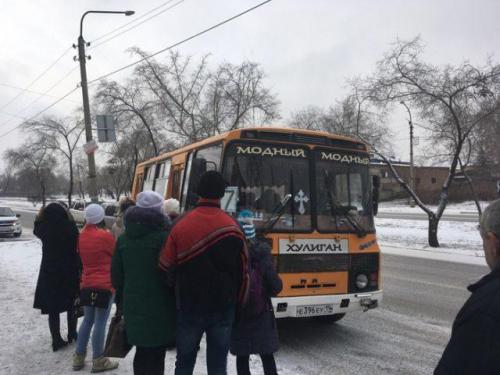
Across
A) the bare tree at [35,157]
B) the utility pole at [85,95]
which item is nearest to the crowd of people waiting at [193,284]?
the utility pole at [85,95]

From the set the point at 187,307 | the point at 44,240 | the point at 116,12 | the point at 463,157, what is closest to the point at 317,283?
the point at 187,307

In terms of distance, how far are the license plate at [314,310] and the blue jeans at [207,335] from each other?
2.33 meters

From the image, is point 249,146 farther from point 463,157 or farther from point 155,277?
point 463,157

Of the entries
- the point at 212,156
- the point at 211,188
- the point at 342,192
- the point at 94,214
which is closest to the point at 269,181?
the point at 212,156

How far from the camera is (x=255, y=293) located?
13.3 ft

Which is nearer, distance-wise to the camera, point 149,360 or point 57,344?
point 149,360

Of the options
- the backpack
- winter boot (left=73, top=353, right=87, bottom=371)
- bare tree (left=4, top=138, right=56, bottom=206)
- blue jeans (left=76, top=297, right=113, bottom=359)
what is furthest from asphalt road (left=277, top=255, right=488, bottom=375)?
bare tree (left=4, top=138, right=56, bottom=206)

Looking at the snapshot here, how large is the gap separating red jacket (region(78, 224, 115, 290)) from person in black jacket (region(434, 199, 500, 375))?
154 inches

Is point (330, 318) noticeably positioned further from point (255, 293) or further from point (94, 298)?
point (94, 298)

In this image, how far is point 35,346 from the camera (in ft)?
18.7

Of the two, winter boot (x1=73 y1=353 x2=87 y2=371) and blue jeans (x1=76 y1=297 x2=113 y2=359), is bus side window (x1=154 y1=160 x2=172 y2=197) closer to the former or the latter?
blue jeans (x1=76 y1=297 x2=113 y2=359)

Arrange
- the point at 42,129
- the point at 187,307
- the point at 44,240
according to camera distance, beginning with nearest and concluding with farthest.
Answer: the point at 187,307
the point at 44,240
the point at 42,129

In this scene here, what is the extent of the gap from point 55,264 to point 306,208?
320cm

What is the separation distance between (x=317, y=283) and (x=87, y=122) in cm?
1288
